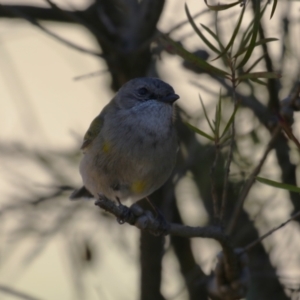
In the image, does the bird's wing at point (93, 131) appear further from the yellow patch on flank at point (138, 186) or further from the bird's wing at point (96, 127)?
the yellow patch on flank at point (138, 186)

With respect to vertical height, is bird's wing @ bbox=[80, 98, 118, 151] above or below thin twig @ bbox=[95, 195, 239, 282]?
below

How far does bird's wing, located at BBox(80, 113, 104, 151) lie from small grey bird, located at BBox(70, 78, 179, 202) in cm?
4

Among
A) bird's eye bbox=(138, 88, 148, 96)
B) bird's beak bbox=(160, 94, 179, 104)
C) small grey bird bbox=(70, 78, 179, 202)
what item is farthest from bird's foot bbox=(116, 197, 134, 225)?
bird's eye bbox=(138, 88, 148, 96)

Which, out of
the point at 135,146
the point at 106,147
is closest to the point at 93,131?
the point at 106,147

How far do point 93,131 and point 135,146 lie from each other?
1.62ft

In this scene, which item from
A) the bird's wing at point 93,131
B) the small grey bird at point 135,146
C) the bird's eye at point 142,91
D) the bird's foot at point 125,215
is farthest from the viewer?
the bird's wing at point 93,131

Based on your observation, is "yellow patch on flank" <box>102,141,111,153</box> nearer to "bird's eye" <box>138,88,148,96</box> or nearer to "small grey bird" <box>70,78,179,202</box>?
"small grey bird" <box>70,78,179,202</box>

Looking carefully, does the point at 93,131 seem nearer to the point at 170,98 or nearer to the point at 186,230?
the point at 170,98

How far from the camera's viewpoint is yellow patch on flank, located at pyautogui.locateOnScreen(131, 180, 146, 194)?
12.3 ft

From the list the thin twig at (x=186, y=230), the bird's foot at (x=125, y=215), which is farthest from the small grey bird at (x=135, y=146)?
the bird's foot at (x=125, y=215)

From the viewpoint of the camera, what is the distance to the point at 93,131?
4133 millimetres

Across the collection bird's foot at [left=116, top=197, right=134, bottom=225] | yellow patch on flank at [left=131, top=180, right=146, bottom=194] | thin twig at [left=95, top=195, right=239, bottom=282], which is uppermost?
bird's foot at [left=116, top=197, right=134, bottom=225]

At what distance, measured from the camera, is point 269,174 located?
3.95 meters

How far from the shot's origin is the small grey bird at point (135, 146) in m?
3.73
